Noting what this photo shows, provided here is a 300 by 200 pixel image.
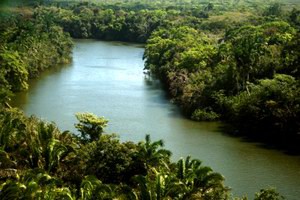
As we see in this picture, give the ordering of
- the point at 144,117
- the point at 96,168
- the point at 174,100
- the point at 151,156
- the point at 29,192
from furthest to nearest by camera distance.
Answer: the point at 174,100, the point at 144,117, the point at 151,156, the point at 96,168, the point at 29,192

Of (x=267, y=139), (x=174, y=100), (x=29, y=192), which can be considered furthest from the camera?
(x=174, y=100)

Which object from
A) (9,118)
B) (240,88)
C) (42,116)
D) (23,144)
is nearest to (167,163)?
(23,144)

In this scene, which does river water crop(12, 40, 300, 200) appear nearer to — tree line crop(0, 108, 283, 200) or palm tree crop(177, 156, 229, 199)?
palm tree crop(177, 156, 229, 199)

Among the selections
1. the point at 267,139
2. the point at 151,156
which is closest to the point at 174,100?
the point at 267,139

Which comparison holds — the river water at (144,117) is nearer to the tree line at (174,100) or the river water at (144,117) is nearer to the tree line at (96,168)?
the tree line at (174,100)

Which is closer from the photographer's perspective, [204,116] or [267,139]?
[267,139]

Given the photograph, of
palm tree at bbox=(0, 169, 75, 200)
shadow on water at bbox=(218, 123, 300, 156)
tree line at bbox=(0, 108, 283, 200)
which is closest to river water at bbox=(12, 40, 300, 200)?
shadow on water at bbox=(218, 123, 300, 156)

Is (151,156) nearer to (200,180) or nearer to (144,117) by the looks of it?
(200,180)

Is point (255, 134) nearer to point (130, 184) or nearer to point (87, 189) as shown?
point (130, 184)
